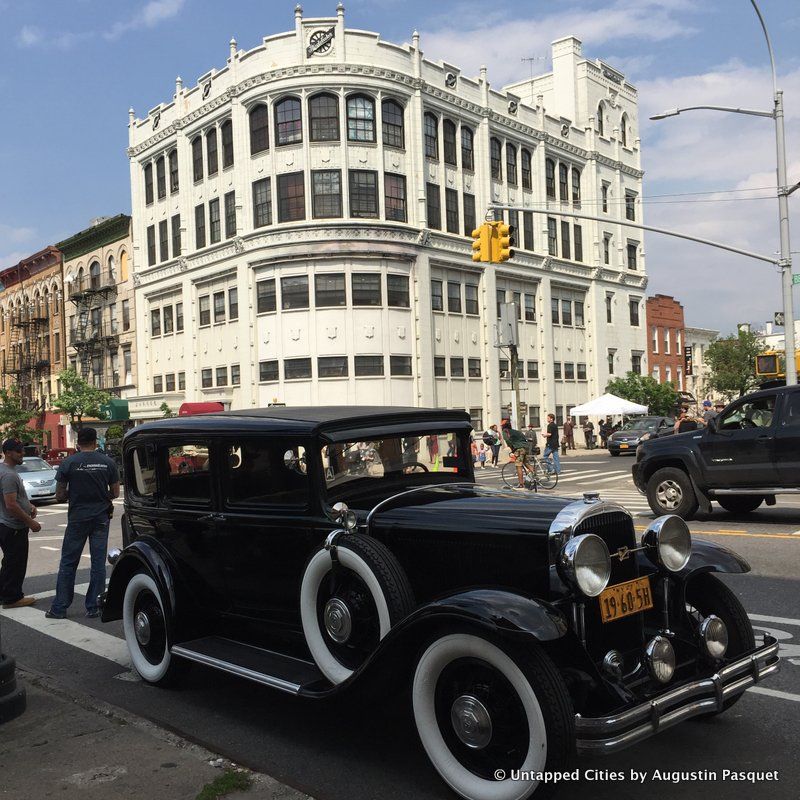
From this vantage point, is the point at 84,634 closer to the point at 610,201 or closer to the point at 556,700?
the point at 556,700

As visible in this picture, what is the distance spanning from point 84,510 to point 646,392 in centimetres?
4665

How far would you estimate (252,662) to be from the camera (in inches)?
197

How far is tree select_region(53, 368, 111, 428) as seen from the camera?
46438 millimetres

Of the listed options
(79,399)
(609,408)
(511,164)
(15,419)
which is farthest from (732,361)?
(15,419)

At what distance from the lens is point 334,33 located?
124ft

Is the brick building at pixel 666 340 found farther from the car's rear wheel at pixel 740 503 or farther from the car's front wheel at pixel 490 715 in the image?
the car's front wheel at pixel 490 715

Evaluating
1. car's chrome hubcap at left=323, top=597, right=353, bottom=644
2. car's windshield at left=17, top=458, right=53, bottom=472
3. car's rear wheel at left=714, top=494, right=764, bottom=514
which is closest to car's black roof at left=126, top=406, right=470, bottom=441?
car's chrome hubcap at left=323, top=597, right=353, bottom=644

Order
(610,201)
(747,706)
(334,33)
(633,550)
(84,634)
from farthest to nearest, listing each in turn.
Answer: (610,201) → (334,33) → (84,634) → (747,706) → (633,550)

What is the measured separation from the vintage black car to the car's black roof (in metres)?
0.02

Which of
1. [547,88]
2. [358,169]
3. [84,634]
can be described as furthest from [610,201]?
[84,634]

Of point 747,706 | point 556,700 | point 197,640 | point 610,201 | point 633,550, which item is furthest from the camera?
point 610,201

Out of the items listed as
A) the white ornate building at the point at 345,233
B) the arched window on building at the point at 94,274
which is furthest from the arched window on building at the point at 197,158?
the arched window on building at the point at 94,274

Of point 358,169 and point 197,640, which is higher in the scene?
point 358,169

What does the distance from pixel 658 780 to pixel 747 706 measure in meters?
1.28
